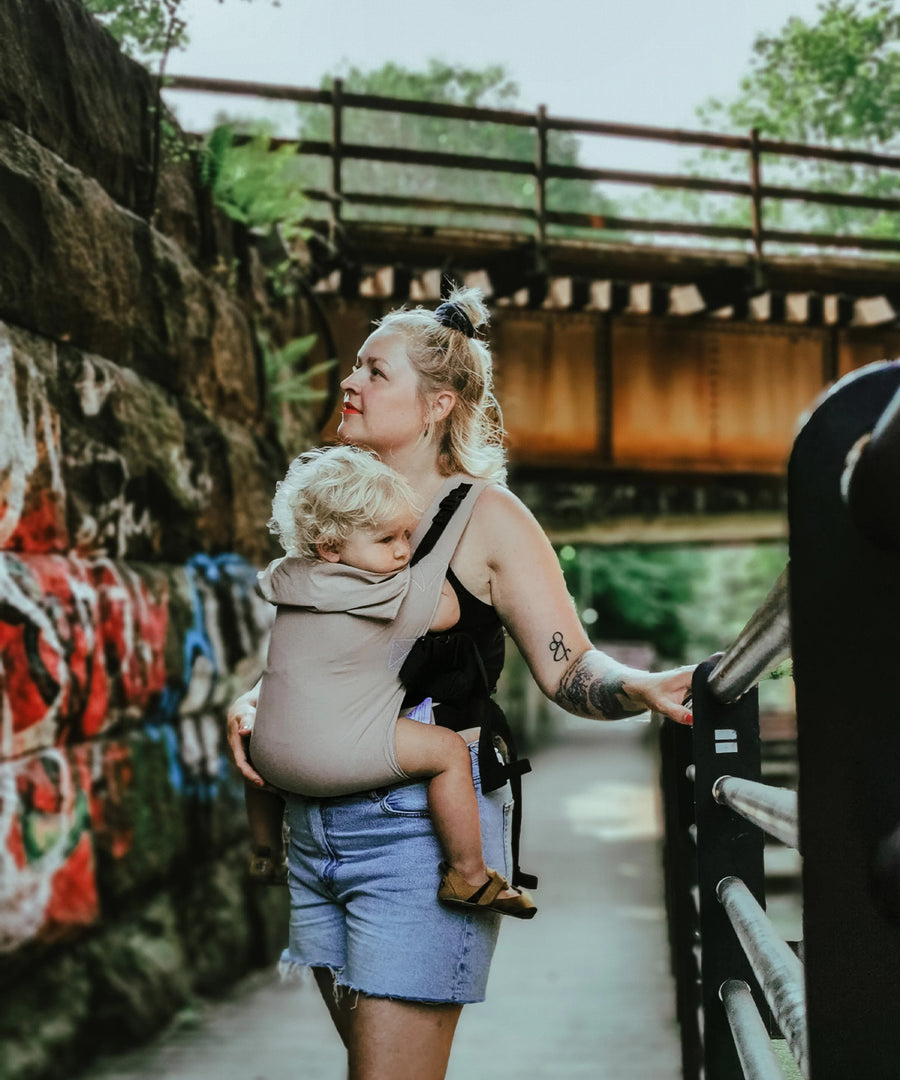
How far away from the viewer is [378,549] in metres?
2.27

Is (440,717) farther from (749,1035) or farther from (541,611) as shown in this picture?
(749,1035)

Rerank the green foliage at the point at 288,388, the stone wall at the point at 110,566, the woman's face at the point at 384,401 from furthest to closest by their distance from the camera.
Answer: the green foliage at the point at 288,388 < the stone wall at the point at 110,566 < the woman's face at the point at 384,401

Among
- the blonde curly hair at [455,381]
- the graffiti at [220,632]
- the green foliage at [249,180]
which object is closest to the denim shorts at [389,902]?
the blonde curly hair at [455,381]

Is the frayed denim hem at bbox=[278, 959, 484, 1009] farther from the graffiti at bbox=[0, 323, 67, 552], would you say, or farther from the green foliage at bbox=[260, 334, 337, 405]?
the green foliage at bbox=[260, 334, 337, 405]

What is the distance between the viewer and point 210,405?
25.6ft

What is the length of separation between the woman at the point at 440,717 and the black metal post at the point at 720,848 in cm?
7

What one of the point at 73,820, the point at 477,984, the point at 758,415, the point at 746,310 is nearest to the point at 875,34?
the point at 746,310

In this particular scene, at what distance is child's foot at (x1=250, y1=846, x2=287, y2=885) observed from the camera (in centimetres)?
252

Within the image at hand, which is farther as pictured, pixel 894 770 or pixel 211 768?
pixel 211 768

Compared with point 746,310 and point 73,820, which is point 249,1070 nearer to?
point 73,820

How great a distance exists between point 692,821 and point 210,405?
17.5 ft

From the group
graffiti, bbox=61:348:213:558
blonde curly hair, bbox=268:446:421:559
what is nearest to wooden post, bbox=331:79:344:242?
graffiti, bbox=61:348:213:558

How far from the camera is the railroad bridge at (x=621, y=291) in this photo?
1089 cm

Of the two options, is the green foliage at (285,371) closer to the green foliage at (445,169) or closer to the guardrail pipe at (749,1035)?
the green foliage at (445,169)
